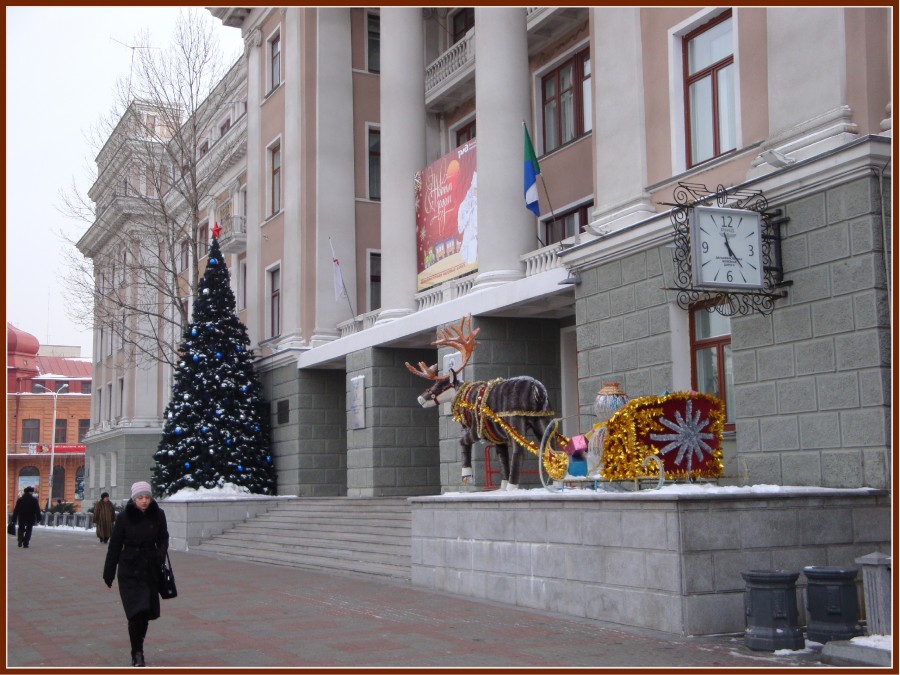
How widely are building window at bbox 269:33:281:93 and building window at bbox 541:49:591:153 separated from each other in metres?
11.7

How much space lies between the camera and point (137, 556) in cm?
1034

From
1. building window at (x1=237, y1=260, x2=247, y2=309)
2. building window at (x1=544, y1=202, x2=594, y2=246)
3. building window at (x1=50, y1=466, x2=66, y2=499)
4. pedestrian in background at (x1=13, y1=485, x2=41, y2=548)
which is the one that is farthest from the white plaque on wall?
building window at (x1=50, y1=466, x2=66, y2=499)

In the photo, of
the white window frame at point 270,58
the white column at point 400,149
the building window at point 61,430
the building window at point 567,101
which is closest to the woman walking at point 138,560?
the building window at point 567,101

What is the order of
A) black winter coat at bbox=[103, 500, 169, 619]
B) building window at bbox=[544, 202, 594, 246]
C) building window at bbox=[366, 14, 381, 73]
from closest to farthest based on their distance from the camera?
black winter coat at bbox=[103, 500, 169, 619], building window at bbox=[544, 202, 594, 246], building window at bbox=[366, 14, 381, 73]

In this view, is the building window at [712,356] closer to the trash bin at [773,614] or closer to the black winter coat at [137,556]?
the trash bin at [773,614]

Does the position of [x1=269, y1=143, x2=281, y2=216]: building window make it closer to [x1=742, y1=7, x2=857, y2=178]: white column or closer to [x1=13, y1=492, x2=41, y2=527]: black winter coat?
[x1=13, y1=492, x2=41, y2=527]: black winter coat

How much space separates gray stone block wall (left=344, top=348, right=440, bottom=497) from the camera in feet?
90.1

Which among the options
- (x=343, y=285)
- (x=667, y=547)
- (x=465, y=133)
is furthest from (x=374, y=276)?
(x=667, y=547)

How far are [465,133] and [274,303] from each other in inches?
337

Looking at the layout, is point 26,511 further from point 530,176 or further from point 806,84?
point 806,84

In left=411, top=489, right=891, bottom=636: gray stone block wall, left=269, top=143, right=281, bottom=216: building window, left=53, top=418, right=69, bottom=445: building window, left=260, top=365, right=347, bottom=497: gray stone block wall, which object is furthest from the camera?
left=53, top=418, right=69, bottom=445: building window

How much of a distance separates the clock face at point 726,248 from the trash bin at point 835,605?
441cm

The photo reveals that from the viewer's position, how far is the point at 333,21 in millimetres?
32281

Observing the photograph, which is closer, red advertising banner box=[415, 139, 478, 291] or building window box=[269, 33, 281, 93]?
red advertising banner box=[415, 139, 478, 291]
